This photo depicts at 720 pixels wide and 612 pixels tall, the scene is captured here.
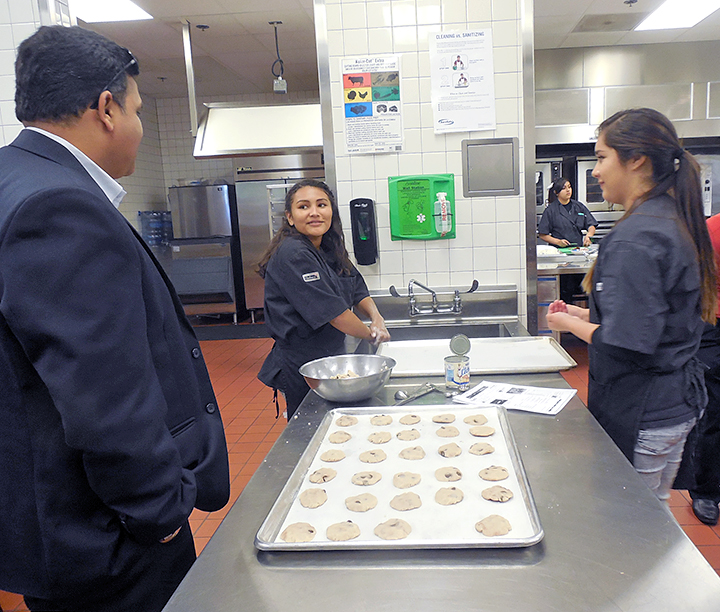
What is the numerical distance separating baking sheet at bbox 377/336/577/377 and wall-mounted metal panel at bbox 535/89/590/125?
5.03m

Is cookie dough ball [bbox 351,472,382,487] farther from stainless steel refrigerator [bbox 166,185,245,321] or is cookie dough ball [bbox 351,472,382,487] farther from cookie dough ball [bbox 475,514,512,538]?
stainless steel refrigerator [bbox 166,185,245,321]

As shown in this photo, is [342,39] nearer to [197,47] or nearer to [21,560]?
[21,560]

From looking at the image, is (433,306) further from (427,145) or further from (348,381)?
(348,381)

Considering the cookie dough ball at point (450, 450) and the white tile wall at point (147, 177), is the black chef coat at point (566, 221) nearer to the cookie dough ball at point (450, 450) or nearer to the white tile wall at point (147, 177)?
the white tile wall at point (147, 177)

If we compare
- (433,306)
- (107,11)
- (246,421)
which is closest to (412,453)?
(433,306)

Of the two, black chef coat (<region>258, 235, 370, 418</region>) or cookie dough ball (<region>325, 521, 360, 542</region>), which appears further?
black chef coat (<region>258, 235, 370, 418</region>)

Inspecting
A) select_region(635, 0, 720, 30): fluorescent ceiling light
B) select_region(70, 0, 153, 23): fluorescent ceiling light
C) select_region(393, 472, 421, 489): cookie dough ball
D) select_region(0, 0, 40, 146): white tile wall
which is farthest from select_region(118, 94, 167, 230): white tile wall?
select_region(393, 472, 421, 489): cookie dough ball

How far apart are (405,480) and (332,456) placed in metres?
0.20

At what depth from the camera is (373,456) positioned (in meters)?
1.26

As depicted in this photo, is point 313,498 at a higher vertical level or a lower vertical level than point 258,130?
lower

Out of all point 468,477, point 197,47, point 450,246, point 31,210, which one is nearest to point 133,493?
point 31,210

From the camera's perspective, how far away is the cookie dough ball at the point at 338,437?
135 cm

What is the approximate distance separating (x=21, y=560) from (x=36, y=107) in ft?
2.61

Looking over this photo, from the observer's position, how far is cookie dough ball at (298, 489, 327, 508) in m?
1.07
